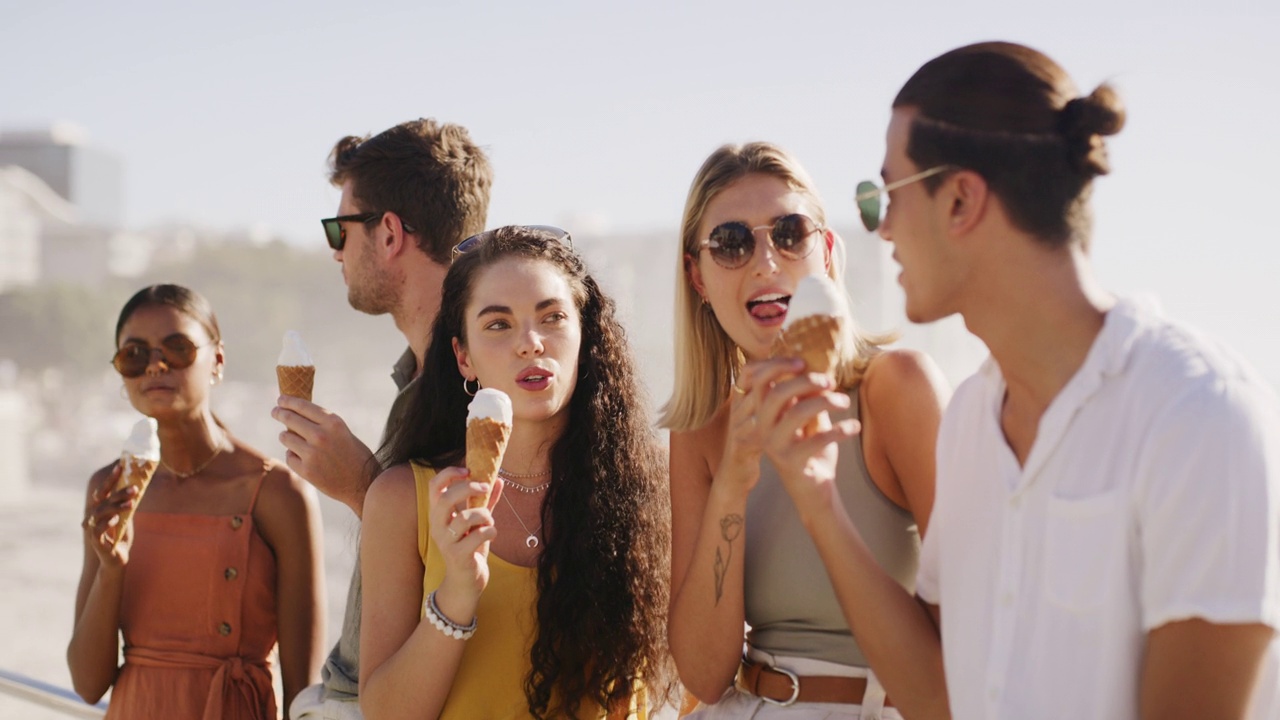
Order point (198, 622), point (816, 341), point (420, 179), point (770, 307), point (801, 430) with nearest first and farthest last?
point (801, 430) → point (816, 341) → point (770, 307) → point (198, 622) → point (420, 179)

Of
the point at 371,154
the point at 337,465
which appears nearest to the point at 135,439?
the point at 337,465

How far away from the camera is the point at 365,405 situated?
7556cm

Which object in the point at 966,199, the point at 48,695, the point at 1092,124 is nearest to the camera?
the point at 1092,124

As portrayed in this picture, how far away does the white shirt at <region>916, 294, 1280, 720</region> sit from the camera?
207 centimetres

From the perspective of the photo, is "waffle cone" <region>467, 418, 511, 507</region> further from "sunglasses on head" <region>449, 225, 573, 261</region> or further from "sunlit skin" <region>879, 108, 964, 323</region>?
"sunlit skin" <region>879, 108, 964, 323</region>

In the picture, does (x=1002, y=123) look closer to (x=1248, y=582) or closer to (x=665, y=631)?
(x=1248, y=582)

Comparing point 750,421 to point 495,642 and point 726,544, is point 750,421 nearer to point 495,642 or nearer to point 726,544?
point 726,544

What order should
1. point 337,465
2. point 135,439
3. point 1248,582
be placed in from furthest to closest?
point 135,439 → point 337,465 → point 1248,582

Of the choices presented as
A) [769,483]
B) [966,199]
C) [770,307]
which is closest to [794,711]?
[769,483]

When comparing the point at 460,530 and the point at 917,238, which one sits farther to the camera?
Result: the point at 460,530

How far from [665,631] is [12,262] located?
92.2m

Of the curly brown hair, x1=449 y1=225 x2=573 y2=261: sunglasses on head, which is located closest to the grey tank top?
x1=449 y1=225 x2=573 y2=261: sunglasses on head

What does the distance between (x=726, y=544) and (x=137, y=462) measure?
8.44 ft

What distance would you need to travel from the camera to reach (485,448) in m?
3.33
